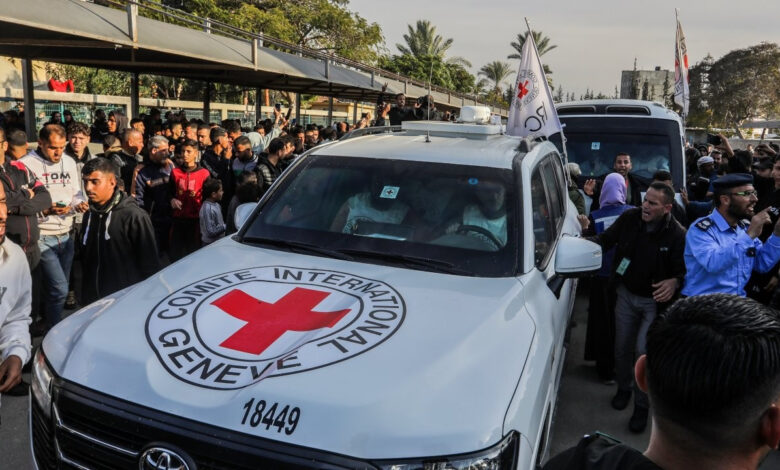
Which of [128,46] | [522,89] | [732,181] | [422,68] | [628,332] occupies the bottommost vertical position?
[628,332]

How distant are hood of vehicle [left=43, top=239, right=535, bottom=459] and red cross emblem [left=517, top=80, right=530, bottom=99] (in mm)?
3850

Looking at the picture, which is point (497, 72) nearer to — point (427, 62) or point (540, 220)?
point (427, 62)

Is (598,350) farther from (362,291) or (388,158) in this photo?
(362,291)

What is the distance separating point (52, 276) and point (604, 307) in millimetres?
4598

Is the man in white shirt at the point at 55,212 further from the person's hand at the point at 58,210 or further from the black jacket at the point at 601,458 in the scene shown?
the black jacket at the point at 601,458

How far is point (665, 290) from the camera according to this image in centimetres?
416

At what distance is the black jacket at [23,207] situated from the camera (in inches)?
174

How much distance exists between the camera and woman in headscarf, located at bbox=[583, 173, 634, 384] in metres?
4.94

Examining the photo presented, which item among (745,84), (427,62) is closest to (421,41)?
(427,62)

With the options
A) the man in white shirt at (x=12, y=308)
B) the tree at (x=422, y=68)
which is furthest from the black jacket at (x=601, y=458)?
the tree at (x=422, y=68)

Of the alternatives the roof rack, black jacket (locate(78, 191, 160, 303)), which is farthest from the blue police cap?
black jacket (locate(78, 191, 160, 303))

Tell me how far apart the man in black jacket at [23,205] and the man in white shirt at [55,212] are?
0.71ft

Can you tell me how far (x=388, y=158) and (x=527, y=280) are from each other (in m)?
1.17

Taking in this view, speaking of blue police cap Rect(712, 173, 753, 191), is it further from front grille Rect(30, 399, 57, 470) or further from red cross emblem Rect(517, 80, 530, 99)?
front grille Rect(30, 399, 57, 470)
